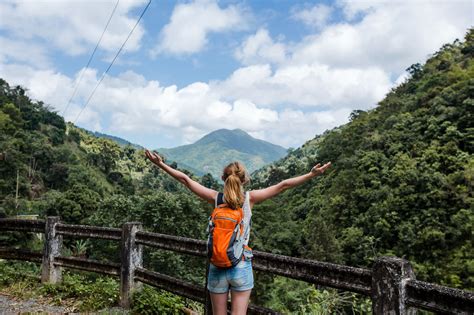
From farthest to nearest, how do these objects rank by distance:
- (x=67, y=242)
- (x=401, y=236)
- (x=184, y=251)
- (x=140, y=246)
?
(x=401, y=236) < (x=67, y=242) < (x=140, y=246) < (x=184, y=251)

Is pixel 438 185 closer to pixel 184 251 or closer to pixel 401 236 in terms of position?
pixel 401 236

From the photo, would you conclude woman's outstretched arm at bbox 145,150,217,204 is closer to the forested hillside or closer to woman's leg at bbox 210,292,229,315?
woman's leg at bbox 210,292,229,315

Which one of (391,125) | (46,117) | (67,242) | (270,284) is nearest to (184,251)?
(67,242)

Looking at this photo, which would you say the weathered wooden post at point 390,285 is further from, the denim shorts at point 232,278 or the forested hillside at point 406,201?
the forested hillside at point 406,201

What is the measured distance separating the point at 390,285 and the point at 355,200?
52340mm

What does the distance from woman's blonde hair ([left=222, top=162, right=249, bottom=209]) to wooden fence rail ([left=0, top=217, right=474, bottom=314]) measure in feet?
2.59

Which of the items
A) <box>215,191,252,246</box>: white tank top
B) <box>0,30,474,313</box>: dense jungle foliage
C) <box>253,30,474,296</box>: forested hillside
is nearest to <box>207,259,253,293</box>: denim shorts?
<box>215,191,252,246</box>: white tank top

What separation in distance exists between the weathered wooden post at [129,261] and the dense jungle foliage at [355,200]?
39.8ft

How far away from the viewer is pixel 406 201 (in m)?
44.9

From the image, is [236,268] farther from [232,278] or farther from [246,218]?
[246,218]

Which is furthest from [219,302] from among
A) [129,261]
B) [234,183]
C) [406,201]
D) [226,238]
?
[406,201]

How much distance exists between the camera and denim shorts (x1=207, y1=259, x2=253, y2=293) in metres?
3.12

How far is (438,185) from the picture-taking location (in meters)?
44.5

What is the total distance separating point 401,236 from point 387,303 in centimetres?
4305
